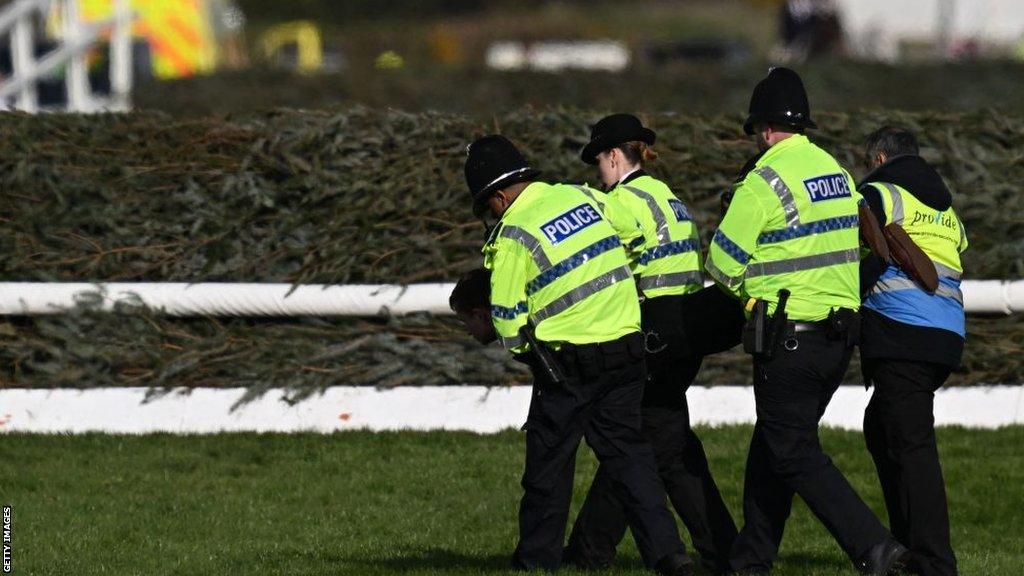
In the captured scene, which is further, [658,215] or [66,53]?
[66,53]

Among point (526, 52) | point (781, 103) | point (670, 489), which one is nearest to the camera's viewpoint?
point (781, 103)

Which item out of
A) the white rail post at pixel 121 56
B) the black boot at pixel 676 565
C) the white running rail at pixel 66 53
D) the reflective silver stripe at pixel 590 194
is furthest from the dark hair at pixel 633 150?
the white rail post at pixel 121 56

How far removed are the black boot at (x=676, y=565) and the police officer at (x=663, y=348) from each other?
0.63 m

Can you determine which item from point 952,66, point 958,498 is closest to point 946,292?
point 958,498

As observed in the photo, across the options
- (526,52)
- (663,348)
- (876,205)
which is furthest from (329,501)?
(526,52)

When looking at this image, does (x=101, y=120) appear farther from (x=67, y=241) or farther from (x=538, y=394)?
(x=538, y=394)

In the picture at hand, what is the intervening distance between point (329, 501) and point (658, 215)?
2.86m

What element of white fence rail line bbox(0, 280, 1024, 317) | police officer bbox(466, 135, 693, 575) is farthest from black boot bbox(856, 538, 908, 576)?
white fence rail line bbox(0, 280, 1024, 317)

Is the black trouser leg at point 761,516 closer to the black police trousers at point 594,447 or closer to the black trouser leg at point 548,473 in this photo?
the black police trousers at point 594,447

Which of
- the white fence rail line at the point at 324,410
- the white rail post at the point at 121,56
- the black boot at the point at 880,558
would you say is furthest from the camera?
the white rail post at the point at 121,56

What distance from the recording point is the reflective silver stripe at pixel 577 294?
301 inches

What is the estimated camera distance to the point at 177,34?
101 ft

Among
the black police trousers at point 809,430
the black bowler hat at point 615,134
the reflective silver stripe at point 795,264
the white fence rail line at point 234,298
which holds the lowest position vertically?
the white fence rail line at point 234,298

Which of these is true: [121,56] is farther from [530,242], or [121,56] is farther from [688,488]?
[530,242]
